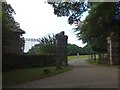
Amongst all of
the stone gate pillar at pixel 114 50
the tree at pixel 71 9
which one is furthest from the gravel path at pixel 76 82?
the stone gate pillar at pixel 114 50

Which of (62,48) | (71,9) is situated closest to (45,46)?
(62,48)

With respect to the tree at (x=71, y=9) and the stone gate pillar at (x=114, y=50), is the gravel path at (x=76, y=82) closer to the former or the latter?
Answer: the tree at (x=71, y=9)

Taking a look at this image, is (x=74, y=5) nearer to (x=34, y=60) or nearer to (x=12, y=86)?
(x=12, y=86)

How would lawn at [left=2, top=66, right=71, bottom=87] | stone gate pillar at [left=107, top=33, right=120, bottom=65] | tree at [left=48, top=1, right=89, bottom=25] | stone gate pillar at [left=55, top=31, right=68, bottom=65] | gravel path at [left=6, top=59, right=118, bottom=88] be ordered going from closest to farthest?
gravel path at [left=6, top=59, right=118, bottom=88]
lawn at [left=2, top=66, right=71, bottom=87]
tree at [left=48, top=1, right=89, bottom=25]
stone gate pillar at [left=55, top=31, right=68, bottom=65]
stone gate pillar at [left=107, top=33, right=120, bottom=65]

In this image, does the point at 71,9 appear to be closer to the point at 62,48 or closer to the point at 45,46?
the point at 62,48

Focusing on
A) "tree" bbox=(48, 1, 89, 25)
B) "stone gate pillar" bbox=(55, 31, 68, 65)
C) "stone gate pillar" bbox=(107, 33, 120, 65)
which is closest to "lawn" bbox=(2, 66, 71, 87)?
"tree" bbox=(48, 1, 89, 25)

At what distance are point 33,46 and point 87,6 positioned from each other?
451 inches

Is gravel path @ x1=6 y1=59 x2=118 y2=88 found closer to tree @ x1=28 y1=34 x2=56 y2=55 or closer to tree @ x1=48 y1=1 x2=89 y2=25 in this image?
tree @ x1=48 y1=1 x2=89 y2=25

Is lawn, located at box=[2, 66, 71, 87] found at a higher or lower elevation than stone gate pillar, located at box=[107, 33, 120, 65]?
lower

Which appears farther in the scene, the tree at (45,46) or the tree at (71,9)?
the tree at (45,46)

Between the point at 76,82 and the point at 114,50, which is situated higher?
the point at 114,50

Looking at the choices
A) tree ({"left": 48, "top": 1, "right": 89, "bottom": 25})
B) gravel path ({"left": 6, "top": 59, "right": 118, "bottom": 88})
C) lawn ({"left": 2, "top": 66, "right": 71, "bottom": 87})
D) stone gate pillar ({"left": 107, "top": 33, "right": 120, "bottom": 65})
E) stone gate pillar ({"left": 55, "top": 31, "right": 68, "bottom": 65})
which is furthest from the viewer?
stone gate pillar ({"left": 107, "top": 33, "right": 120, "bottom": 65})

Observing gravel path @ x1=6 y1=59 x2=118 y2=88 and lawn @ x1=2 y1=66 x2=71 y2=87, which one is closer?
gravel path @ x1=6 y1=59 x2=118 y2=88

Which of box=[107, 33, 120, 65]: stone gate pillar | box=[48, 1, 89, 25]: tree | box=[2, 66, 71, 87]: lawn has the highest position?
box=[48, 1, 89, 25]: tree
